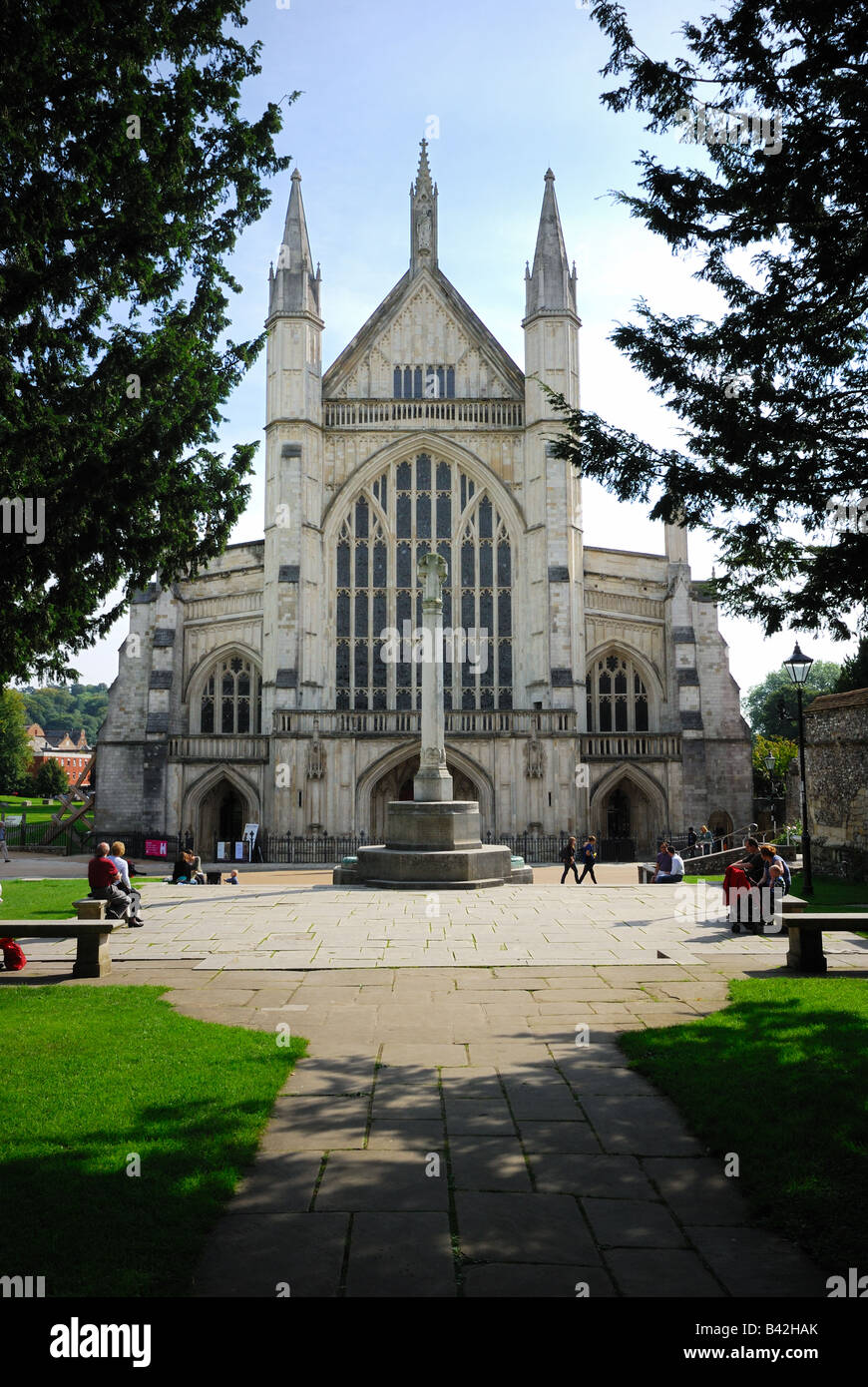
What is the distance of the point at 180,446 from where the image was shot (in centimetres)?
916

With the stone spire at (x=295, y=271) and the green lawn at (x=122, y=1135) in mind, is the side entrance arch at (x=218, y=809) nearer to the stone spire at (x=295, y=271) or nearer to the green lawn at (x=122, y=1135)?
the stone spire at (x=295, y=271)

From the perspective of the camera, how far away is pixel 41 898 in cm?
1457

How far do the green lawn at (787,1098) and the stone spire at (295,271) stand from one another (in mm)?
28183

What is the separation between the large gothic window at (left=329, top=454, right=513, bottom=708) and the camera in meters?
29.8

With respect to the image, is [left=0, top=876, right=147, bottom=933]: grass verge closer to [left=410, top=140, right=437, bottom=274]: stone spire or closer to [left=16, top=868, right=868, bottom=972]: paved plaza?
[left=16, top=868, right=868, bottom=972]: paved plaza

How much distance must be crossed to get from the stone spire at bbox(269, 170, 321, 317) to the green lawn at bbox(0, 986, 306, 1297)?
27.7 m

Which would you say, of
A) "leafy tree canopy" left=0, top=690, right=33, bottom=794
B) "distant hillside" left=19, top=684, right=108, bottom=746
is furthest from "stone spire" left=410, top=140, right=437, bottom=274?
"distant hillside" left=19, top=684, right=108, bottom=746

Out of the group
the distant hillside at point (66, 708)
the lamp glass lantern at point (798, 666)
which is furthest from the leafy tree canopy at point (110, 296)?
the distant hillside at point (66, 708)

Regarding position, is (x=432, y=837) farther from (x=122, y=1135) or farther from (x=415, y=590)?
(x=415, y=590)

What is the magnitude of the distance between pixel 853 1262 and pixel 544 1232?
1110 mm

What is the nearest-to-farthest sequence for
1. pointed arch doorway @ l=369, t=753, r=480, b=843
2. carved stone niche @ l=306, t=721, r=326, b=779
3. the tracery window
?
1. carved stone niche @ l=306, t=721, r=326, b=779
2. pointed arch doorway @ l=369, t=753, r=480, b=843
3. the tracery window

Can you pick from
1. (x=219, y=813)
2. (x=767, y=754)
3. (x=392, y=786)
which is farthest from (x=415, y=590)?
(x=767, y=754)

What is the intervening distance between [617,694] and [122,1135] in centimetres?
2807

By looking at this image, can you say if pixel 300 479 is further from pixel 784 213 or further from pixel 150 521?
pixel 784 213
